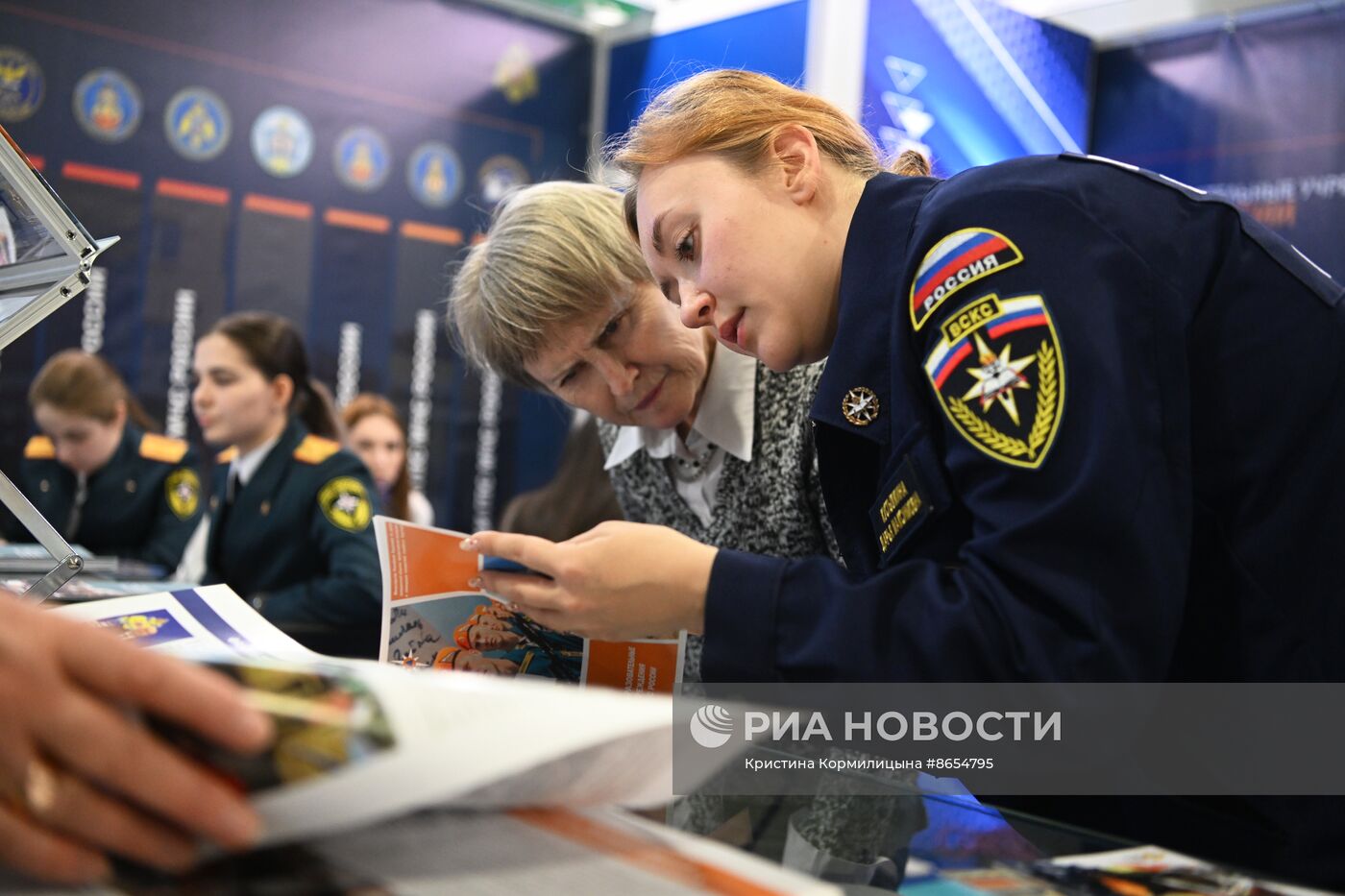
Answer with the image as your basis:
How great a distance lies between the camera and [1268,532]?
3.29ft

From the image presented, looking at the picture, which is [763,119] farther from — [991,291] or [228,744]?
[228,744]

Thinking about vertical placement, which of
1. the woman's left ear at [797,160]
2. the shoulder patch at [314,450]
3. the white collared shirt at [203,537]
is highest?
the woman's left ear at [797,160]

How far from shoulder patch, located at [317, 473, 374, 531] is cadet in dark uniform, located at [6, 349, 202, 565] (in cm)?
102

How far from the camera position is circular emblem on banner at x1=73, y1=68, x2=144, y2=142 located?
418 centimetres

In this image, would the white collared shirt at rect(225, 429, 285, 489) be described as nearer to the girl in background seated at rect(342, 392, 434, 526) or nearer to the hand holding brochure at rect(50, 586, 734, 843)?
the girl in background seated at rect(342, 392, 434, 526)

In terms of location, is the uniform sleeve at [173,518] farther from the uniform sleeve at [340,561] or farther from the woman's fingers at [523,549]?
the woman's fingers at [523,549]

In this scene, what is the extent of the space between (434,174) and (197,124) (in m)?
0.93

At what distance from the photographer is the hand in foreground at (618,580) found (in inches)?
40.0

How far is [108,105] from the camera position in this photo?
4223 mm

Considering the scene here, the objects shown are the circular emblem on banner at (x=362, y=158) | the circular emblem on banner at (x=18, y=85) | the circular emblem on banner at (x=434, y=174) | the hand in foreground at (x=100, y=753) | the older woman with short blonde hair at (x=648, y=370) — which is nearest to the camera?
the hand in foreground at (x=100, y=753)

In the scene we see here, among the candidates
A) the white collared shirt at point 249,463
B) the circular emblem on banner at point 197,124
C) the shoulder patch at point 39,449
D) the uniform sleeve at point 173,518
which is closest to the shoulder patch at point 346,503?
the white collared shirt at point 249,463

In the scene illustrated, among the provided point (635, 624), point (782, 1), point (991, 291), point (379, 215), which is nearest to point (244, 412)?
point (379, 215)

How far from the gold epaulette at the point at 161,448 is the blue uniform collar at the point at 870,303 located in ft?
11.4

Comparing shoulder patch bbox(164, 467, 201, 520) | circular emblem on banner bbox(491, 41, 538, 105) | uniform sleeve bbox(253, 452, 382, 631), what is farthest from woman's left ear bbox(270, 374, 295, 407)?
circular emblem on banner bbox(491, 41, 538, 105)
